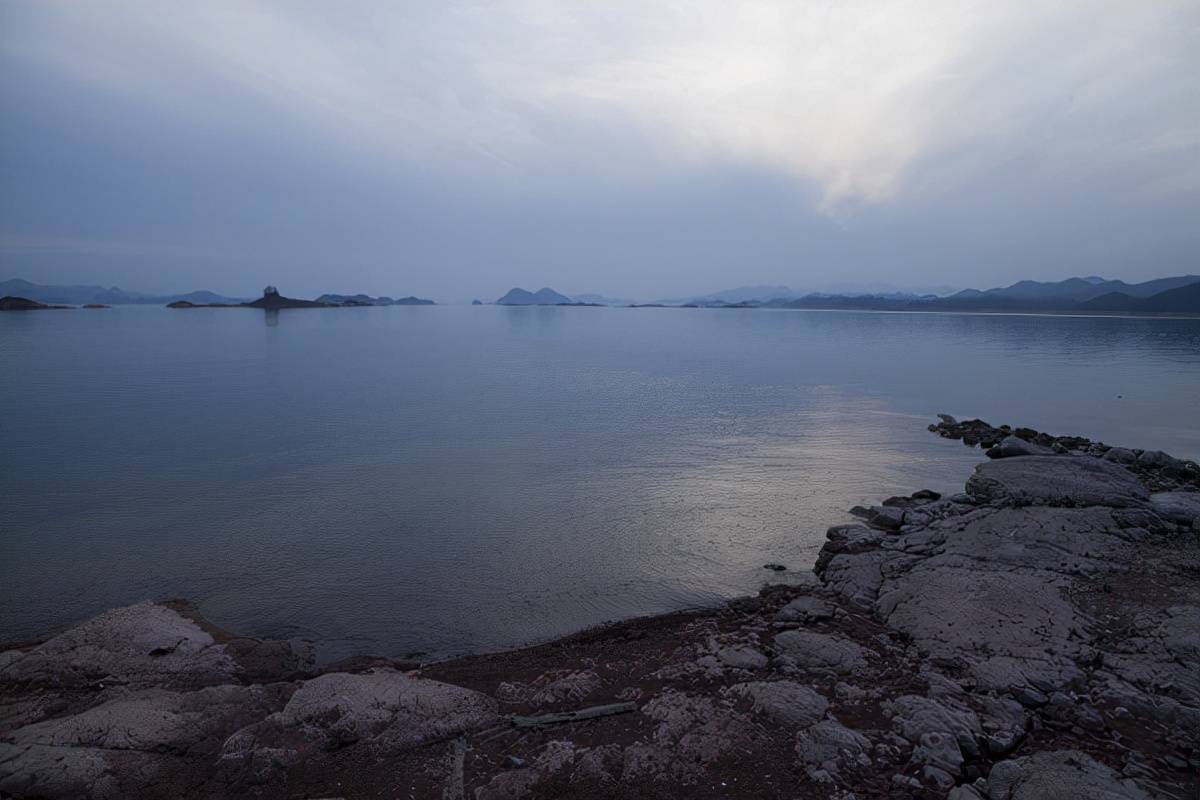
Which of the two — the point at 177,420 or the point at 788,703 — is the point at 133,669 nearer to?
the point at 788,703

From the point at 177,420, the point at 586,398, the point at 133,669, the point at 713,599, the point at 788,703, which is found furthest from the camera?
the point at 586,398

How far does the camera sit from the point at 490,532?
992cm

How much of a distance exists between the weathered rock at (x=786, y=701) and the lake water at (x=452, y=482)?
2346 mm

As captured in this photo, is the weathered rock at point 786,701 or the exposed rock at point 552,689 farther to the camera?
the exposed rock at point 552,689

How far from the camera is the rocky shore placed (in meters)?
4.34

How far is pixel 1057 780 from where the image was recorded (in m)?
4.12

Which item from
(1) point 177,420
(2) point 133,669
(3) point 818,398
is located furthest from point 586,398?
(2) point 133,669

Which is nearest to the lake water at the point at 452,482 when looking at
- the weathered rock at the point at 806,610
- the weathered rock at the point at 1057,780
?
the weathered rock at the point at 806,610

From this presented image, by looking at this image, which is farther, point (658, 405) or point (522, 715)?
point (658, 405)

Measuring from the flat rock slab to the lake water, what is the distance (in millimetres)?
1511

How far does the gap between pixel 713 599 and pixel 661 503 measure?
3577 millimetres

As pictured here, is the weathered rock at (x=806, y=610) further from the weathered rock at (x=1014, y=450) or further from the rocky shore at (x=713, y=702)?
the weathered rock at (x=1014, y=450)

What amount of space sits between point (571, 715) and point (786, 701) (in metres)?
1.93

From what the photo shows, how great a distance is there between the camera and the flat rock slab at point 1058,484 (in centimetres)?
965
